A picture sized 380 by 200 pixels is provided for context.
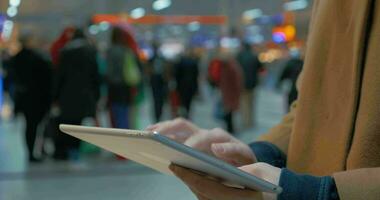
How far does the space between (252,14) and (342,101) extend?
7.91m

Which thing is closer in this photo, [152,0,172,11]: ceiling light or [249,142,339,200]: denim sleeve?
[249,142,339,200]: denim sleeve

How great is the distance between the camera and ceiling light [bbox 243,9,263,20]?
8.76 meters

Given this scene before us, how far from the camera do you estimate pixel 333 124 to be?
1.08 m

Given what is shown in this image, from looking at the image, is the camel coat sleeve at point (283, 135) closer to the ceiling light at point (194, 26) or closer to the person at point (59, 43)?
the person at point (59, 43)

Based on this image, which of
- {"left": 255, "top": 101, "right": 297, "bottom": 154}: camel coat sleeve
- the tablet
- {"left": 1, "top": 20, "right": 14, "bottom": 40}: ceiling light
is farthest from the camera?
{"left": 1, "top": 20, "right": 14, "bottom": 40}: ceiling light

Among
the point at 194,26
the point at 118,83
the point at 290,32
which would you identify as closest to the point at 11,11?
the point at 118,83

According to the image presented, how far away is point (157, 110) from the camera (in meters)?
8.70

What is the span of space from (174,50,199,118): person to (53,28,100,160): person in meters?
2.30

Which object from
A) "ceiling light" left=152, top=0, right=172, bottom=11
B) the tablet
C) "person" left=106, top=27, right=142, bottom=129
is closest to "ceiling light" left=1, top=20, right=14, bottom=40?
"person" left=106, top=27, right=142, bottom=129

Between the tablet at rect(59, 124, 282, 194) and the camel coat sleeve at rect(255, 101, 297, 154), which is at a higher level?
the tablet at rect(59, 124, 282, 194)

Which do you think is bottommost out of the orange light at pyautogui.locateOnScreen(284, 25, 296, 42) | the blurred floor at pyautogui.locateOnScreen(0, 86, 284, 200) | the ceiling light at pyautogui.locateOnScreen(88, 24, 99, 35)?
the blurred floor at pyautogui.locateOnScreen(0, 86, 284, 200)

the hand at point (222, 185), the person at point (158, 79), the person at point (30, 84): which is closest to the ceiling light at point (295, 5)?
the person at point (158, 79)

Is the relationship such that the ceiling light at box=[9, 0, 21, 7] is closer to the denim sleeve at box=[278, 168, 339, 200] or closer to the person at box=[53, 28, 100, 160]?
the person at box=[53, 28, 100, 160]

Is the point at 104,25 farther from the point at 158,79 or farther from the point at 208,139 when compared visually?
the point at 208,139
